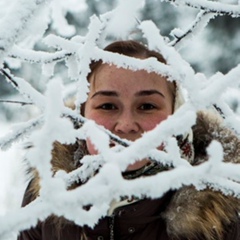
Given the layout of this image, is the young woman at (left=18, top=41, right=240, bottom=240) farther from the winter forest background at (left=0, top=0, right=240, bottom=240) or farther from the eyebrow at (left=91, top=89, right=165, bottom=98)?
the winter forest background at (left=0, top=0, right=240, bottom=240)

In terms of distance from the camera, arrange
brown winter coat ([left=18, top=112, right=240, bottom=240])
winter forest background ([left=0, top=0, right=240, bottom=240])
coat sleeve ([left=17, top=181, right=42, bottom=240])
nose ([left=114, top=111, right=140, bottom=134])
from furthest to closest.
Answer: coat sleeve ([left=17, top=181, right=42, bottom=240]) → brown winter coat ([left=18, top=112, right=240, bottom=240]) → nose ([left=114, top=111, right=140, bottom=134]) → winter forest background ([left=0, top=0, right=240, bottom=240])

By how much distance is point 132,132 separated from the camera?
4.54 feet

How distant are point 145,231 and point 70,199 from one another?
0.97 meters

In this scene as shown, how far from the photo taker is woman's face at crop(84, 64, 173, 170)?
1395 mm

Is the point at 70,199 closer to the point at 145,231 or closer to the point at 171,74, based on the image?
the point at 171,74

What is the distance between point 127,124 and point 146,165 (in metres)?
0.14

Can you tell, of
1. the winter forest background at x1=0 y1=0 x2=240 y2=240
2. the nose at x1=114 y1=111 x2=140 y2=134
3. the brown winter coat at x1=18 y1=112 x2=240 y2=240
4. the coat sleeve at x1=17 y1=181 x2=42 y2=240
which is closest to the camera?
the winter forest background at x1=0 y1=0 x2=240 y2=240

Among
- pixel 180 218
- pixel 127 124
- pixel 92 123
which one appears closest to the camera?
pixel 92 123

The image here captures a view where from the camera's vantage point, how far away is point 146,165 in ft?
4.75

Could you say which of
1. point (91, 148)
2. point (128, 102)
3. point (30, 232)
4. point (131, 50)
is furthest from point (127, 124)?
point (30, 232)

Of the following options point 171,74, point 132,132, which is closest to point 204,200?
point 132,132

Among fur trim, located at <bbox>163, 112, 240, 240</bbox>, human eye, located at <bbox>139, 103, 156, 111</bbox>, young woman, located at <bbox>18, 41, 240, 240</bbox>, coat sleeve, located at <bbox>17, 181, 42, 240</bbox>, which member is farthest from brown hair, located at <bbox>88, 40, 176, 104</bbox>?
coat sleeve, located at <bbox>17, 181, 42, 240</bbox>

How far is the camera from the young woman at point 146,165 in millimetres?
1425

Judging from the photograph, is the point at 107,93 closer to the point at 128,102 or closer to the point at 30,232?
the point at 128,102
